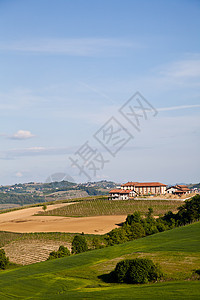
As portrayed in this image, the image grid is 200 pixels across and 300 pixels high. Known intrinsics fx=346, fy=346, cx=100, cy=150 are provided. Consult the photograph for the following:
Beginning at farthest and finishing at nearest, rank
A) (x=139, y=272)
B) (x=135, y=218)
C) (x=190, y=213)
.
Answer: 1. (x=135, y=218)
2. (x=190, y=213)
3. (x=139, y=272)

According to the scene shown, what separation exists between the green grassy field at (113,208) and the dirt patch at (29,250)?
52876 mm

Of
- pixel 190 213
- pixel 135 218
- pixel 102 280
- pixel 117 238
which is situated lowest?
pixel 102 280

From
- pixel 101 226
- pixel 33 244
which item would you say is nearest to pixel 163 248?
pixel 33 244

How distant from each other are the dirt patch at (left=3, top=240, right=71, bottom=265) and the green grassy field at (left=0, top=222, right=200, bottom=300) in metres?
18.0

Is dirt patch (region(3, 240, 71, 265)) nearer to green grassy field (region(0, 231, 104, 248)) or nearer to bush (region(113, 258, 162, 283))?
green grassy field (region(0, 231, 104, 248))

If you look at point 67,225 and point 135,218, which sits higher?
point 135,218

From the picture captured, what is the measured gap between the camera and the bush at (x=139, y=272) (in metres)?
30.1

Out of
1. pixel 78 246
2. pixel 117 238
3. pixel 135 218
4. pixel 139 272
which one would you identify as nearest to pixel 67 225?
pixel 135 218

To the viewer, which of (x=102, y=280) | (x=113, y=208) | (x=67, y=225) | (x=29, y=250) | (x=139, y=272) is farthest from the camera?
(x=113, y=208)

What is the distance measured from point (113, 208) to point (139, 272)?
109 meters

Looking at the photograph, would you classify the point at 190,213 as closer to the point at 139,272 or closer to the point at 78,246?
the point at 78,246

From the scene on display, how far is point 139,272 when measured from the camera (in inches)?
1192

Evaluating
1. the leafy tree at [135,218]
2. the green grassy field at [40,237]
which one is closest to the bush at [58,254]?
the green grassy field at [40,237]

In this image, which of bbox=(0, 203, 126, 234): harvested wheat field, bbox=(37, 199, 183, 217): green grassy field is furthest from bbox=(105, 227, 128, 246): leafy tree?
bbox=(37, 199, 183, 217): green grassy field
